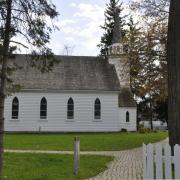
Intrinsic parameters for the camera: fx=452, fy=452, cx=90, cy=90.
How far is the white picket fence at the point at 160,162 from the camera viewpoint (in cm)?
904

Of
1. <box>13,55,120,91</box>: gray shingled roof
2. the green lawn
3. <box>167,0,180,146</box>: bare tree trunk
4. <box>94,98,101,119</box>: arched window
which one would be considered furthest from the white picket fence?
<box>94,98,101,119</box>: arched window

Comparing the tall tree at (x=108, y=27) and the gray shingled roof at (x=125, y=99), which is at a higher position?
the tall tree at (x=108, y=27)

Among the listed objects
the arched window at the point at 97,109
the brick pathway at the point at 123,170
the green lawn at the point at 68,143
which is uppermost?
the arched window at the point at 97,109

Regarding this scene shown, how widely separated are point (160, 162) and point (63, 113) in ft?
151

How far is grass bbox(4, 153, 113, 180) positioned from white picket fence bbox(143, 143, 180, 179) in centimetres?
506

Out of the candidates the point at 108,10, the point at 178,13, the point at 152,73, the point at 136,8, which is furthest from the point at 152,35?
the point at 108,10

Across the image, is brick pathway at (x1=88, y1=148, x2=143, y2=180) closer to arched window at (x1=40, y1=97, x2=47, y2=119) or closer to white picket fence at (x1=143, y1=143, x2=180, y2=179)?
white picket fence at (x1=143, y1=143, x2=180, y2=179)

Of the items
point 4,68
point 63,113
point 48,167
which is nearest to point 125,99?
point 63,113

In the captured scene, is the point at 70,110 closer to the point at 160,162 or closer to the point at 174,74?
the point at 174,74

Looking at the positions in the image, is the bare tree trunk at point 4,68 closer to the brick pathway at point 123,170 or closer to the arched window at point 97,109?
the brick pathway at point 123,170

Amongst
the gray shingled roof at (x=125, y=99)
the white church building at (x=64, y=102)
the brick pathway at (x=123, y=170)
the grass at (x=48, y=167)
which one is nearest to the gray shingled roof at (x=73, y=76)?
the white church building at (x=64, y=102)

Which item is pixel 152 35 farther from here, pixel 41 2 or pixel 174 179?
pixel 174 179

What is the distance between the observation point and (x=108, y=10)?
82938 mm

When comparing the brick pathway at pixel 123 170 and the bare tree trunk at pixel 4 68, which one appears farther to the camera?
the brick pathway at pixel 123 170
